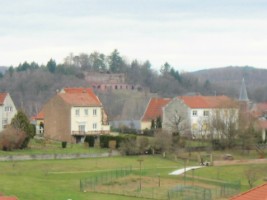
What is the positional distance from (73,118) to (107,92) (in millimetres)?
64482

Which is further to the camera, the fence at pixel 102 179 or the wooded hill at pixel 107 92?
the wooded hill at pixel 107 92

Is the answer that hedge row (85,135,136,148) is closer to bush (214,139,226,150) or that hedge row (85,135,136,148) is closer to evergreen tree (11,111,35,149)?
evergreen tree (11,111,35,149)

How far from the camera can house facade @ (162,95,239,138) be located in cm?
6988

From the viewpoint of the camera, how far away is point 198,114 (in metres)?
80.0

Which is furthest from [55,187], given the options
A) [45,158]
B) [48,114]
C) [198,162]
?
[48,114]

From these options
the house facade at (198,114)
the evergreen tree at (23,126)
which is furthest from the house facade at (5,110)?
the house facade at (198,114)

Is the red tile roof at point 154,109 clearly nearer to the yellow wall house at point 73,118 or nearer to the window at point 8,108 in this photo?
the yellow wall house at point 73,118

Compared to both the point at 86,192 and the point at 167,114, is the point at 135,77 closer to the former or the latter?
the point at 167,114

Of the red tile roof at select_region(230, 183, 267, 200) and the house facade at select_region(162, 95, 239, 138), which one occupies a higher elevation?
the house facade at select_region(162, 95, 239, 138)

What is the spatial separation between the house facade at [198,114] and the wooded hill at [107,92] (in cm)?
1169

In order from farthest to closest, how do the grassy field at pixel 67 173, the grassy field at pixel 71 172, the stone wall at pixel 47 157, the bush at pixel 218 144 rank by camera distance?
the bush at pixel 218 144
the stone wall at pixel 47 157
the grassy field at pixel 71 172
the grassy field at pixel 67 173

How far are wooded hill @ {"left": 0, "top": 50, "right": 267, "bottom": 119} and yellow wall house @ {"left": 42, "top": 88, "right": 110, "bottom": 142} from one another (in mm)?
18382

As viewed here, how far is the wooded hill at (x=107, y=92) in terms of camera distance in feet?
389

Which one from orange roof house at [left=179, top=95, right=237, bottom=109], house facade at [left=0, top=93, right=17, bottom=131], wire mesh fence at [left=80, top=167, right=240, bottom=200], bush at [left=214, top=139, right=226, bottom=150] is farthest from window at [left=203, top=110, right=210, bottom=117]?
wire mesh fence at [left=80, top=167, right=240, bottom=200]
